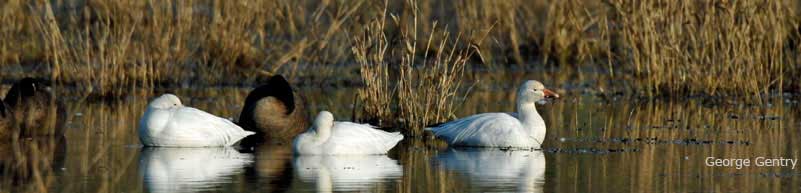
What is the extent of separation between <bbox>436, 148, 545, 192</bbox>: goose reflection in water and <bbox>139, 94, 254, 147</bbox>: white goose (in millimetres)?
1747

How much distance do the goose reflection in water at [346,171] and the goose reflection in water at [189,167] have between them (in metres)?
0.45

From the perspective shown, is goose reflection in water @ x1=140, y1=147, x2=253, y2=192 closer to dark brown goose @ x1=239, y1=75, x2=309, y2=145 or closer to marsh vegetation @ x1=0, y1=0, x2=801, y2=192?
marsh vegetation @ x1=0, y1=0, x2=801, y2=192

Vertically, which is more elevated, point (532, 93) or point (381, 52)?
point (381, 52)

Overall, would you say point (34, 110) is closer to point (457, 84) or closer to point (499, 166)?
point (457, 84)

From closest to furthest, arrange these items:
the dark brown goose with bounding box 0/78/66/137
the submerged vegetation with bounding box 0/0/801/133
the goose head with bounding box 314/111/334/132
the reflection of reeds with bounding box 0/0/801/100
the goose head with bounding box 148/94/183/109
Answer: the goose head with bounding box 314/111/334/132
the goose head with bounding box 148/94/183/109
the dark brown goose with bounding box 0/78/66/137
the submerged vegetation with bounding box 0/0/801/133
the reflection of reeds with bounding box 0/0/801/100

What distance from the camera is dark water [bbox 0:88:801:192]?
935cm

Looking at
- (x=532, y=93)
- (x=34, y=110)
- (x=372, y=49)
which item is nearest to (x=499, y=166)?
(x=532, y=93)

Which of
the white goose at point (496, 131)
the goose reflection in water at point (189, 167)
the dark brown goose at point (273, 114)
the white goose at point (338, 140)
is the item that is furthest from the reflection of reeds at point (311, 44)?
the goose reflection in water at point (189, 167)

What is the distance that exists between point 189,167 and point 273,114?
8.72 ft

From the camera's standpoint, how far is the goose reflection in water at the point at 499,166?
9445 mm

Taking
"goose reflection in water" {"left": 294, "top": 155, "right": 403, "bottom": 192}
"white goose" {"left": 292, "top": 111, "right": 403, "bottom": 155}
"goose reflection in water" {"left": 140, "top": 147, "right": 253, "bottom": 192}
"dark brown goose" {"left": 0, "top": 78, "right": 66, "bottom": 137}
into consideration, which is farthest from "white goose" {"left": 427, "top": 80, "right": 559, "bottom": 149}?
"dark brown goose" {"left": 0, "top": 78, "right": 66, "bottom": 137}

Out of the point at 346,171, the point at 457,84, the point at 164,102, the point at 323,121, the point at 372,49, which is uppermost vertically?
the point at 372,49

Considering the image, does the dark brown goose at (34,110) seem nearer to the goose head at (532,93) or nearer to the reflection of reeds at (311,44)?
the reflection of reeds at (311,44)

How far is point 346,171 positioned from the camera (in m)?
10.2
